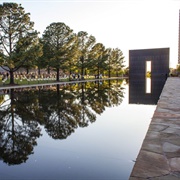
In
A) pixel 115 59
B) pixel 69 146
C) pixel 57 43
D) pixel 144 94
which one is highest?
pixel 57 43

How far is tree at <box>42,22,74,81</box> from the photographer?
97.5ft

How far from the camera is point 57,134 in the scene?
4844mm

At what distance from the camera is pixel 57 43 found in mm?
30484

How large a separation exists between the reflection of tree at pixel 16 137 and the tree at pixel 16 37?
16126mm

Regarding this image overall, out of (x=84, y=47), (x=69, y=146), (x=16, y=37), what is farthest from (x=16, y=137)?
(x=84, y=47)

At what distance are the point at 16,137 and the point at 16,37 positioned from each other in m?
20.1

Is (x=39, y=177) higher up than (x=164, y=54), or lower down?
lower down

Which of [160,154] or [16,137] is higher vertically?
[160,154]

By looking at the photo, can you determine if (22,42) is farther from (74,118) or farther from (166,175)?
(166,175)

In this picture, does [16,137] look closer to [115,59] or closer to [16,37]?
[16,37]

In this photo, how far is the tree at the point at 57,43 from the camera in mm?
29719

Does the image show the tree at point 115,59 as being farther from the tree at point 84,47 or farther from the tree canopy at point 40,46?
the tree at point 84,47

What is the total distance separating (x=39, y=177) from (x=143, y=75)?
2149 inches

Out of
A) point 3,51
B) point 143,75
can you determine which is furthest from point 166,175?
point 143,75
